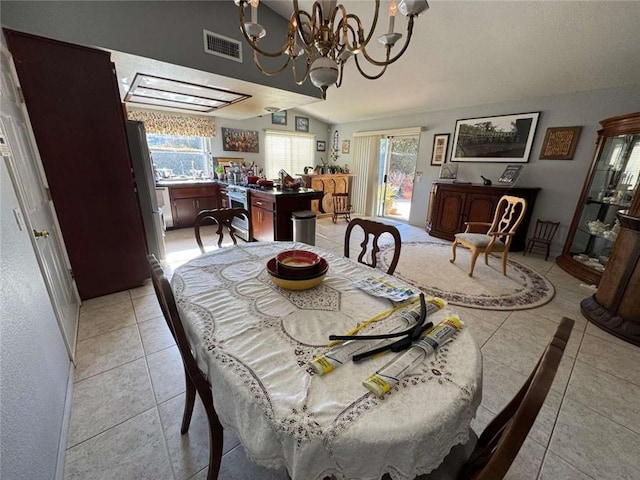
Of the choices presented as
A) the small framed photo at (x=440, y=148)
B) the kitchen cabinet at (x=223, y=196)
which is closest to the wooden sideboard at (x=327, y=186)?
the kitchen cabinet at (x=223, y=196)

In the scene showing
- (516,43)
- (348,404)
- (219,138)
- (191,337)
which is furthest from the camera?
(219,138)

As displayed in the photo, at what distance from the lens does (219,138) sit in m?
5.43

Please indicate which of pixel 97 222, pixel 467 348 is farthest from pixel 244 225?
pixel 467 348

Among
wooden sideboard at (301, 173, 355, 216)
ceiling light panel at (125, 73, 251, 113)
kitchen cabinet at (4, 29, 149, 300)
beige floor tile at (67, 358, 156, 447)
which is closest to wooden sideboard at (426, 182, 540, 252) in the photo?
wooden sideboard at (301, 173, 355, 216)

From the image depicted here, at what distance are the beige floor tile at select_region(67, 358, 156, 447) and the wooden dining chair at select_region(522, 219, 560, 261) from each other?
491cm

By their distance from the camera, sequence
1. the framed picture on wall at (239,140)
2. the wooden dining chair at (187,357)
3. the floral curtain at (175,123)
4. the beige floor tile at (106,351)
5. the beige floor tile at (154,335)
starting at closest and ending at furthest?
the wooden dining chair at (187,357) < the beige floor tile at (106,351) < the beige floor tile at (154,335) < the floral curtain at (175,123) < the framed picture on wall at (239,140)

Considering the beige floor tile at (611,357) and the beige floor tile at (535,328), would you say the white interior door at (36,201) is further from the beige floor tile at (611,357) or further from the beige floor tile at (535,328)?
the beige floor tile at (611,357)

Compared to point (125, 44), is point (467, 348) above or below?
below

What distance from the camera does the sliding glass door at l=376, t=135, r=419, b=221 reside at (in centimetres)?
562

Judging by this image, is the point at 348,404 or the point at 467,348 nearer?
the point at 348,404

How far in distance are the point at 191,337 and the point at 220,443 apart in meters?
0.46

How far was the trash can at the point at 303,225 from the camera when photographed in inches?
135

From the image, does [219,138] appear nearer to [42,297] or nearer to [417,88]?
[417,88]

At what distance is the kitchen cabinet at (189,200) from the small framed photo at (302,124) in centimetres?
269
